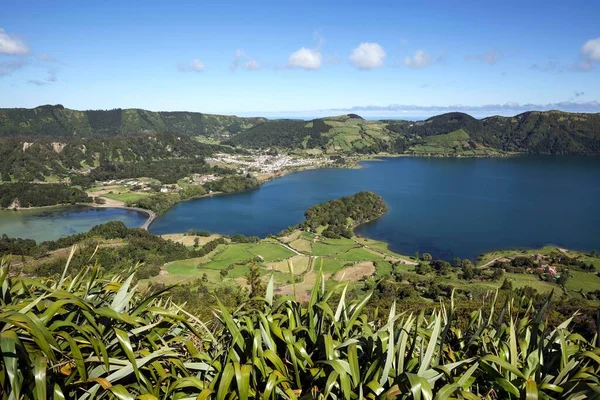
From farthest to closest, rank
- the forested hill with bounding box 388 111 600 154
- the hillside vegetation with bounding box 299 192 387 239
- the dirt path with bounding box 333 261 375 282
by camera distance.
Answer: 1. the forested hill with bounding box 388 111 600 154
2. the hillside vegetation with bounding box 299 192 387 239
3. the dirt path with bounding box 333 261 375 282

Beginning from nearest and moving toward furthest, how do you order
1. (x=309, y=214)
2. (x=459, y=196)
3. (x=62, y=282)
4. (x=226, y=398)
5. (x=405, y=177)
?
(x=226, y=398), (x=62, y=282), (x=309, y=214), (x=459, y=196), (x=405, y=177)

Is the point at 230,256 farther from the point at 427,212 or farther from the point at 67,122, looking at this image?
the point at 67,122

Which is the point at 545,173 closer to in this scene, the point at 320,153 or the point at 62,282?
the point at 320,153

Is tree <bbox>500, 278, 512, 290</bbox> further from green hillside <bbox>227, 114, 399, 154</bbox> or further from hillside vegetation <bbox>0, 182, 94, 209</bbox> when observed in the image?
green hillside <bbox>227, 114, 399, 154</bbox>

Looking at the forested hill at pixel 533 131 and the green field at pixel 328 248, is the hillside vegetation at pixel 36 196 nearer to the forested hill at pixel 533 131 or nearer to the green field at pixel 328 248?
the green field at pixel 328 248

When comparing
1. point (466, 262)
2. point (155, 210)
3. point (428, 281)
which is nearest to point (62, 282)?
point (428, 281)

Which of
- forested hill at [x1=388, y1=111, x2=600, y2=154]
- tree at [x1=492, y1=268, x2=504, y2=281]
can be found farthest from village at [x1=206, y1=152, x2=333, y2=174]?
tree at [x1=492, y1=268, x2=504, y2=281]
